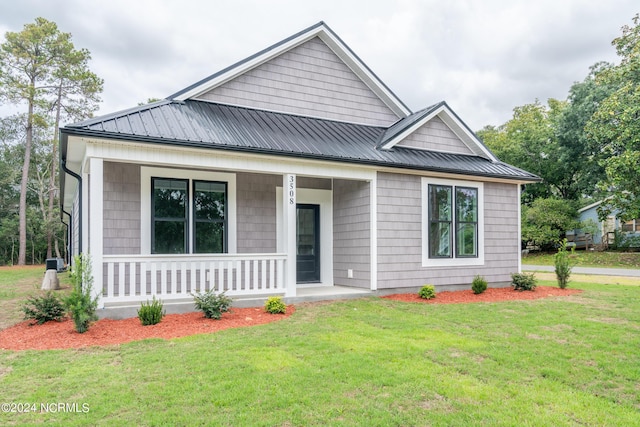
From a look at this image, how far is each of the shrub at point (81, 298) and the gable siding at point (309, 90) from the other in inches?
197

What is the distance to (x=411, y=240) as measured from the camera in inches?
393

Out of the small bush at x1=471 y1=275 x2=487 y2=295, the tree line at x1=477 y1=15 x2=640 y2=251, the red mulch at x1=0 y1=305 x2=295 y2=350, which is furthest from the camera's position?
the tree line at x1=477 y1=15 x2=640 y2=251

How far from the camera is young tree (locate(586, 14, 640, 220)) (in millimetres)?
17359

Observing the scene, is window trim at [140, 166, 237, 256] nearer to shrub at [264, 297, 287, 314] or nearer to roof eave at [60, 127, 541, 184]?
roof eave at [60, 127, 541, 184]

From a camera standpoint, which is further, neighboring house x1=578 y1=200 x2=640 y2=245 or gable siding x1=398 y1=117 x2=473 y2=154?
neighboring house x1=578 y1=200 x2=640 y2=245

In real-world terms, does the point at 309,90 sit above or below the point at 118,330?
above

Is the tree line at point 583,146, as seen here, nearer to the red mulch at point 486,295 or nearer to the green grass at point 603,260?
the green grass at point 603,260

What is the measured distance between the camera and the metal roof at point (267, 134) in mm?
7448

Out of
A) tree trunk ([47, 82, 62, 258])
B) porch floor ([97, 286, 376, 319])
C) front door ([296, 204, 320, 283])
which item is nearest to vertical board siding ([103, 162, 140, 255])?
porch floor ([97, 286, 376, 319])

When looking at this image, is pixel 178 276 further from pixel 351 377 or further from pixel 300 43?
pixel 300 43

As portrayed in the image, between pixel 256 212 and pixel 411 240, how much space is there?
3.62 meters

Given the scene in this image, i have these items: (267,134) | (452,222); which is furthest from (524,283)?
(267,134)

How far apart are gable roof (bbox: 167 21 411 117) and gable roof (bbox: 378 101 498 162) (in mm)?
812

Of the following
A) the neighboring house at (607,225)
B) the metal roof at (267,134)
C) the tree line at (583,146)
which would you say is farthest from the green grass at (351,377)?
the neighboring house at (607,225)
